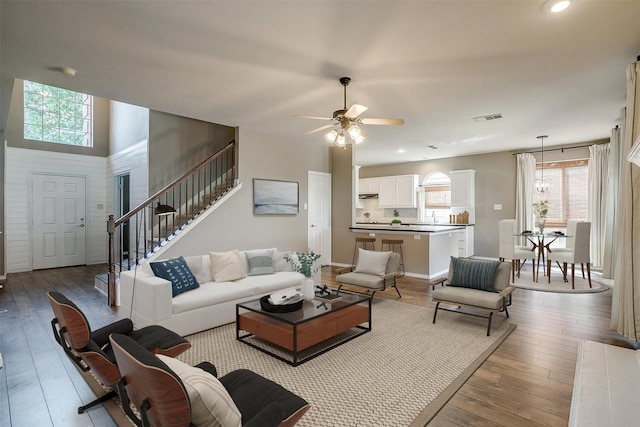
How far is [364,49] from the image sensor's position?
311cm

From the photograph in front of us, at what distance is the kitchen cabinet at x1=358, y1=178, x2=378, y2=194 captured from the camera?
10727 millimetres

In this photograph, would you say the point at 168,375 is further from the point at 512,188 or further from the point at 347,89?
the point at 512,188

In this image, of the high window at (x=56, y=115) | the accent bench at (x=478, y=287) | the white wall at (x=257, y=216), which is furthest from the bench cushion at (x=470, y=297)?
the high window at (x=56, y=115)

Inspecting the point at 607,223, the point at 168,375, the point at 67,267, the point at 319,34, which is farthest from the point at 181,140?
the point at 607,223

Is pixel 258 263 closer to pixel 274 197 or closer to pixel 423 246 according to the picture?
pixel 274 197

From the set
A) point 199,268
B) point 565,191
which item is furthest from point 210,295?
point 565,191

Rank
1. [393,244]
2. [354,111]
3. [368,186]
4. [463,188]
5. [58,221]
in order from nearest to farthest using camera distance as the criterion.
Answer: [354,111] → [393,244] → [58,221] → [463,188] → [368,186]

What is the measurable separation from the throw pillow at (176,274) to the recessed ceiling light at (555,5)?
4.17 m

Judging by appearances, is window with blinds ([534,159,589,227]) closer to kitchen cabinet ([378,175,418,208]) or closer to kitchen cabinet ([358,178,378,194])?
kitchen cabinet ([378,175,418,208])

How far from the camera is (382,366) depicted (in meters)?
2.87

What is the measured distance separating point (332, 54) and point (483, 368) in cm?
317

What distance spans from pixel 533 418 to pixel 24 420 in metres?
3.29

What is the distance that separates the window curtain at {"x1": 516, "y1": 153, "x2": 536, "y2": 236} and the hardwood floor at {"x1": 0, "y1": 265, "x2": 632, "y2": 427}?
314cm

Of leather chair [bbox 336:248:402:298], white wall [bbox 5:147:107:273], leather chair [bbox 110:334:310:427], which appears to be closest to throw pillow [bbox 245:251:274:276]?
leather chair [bbox 336:248:402:298]
